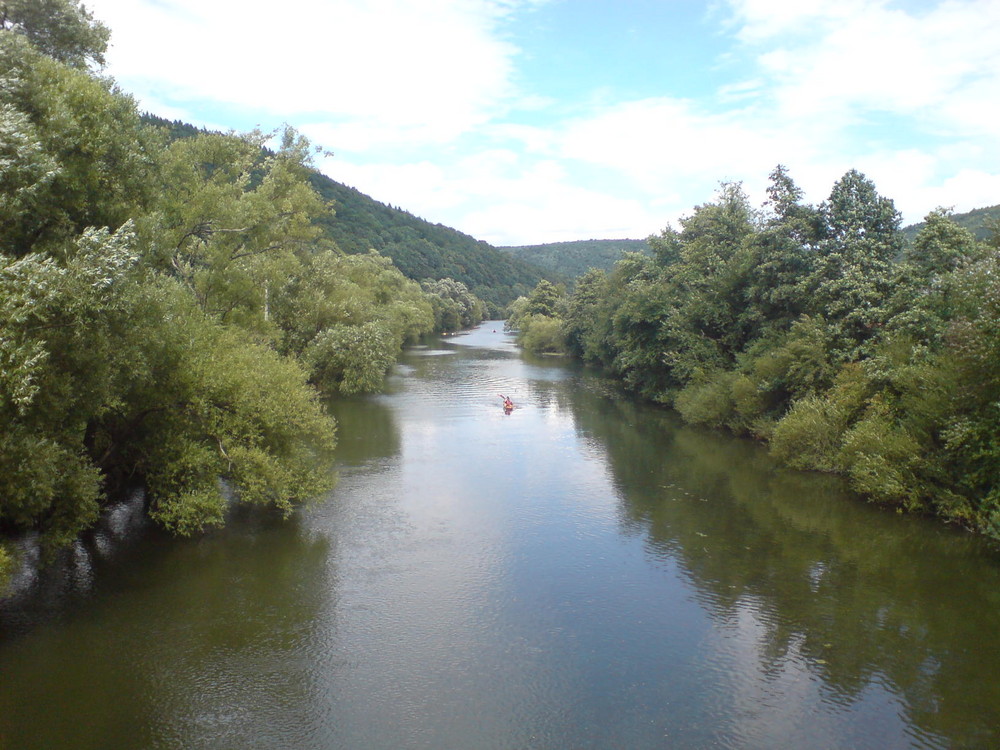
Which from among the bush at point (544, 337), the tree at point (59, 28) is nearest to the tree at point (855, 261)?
the tree at point (59, 28)

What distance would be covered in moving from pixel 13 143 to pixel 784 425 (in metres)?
24.4

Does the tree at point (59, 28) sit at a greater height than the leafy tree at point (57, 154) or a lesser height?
greater

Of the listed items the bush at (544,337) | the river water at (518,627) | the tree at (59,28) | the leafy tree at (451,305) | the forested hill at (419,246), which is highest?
the forested hill at (419,246)

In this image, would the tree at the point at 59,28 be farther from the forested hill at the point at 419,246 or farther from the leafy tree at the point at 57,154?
the forested hill at the point at 419,246

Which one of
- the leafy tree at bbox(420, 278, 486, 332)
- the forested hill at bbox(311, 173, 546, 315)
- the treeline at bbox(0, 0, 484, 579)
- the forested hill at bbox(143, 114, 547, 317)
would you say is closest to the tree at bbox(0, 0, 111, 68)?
the treeline at bbox(0, 0, 484, 579)

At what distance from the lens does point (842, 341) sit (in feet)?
87.3

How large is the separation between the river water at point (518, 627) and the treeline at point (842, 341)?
191cm

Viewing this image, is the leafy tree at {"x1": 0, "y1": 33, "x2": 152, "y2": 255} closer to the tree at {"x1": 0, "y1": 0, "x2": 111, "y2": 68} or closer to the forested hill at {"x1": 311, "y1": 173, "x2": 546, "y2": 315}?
the tree at {"x1": 0, "y1": 0, "x2": 111, "y2": 68}

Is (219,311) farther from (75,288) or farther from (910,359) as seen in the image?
(910,359)

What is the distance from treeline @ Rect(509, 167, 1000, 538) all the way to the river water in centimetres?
191

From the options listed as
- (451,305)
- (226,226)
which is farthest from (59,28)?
(451,305)

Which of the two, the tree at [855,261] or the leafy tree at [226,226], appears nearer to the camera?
the leafy tree at [226,226]

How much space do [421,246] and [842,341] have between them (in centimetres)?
12218

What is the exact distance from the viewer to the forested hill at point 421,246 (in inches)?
4658
